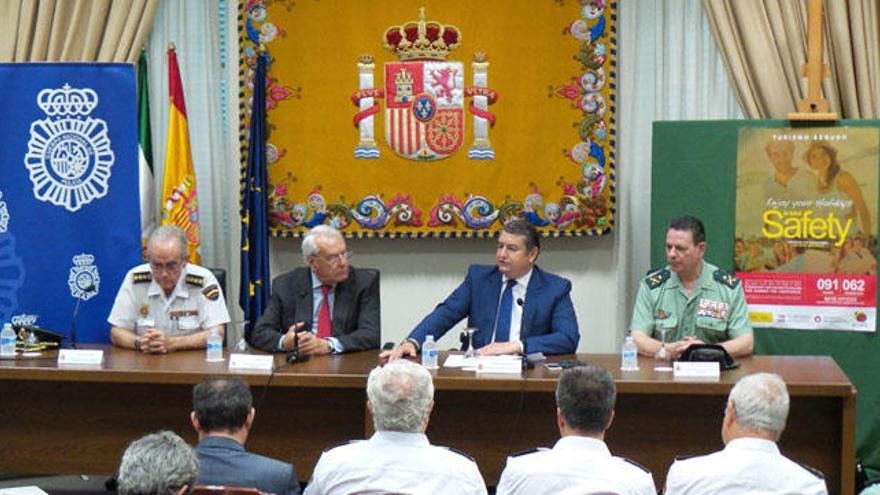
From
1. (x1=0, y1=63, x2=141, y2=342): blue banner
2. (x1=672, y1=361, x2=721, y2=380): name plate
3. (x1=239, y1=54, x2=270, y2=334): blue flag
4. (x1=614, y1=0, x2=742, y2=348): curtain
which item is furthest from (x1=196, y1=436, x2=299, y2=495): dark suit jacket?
(x1=614, y1=0, x2=742, y2=348): curtain

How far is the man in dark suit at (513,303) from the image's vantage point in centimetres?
525

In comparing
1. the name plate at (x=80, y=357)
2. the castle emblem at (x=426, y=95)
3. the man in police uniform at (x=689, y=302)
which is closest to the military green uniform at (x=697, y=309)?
the man in police uniform at (x=689, y=302)

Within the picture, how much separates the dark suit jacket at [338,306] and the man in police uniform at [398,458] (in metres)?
1.91

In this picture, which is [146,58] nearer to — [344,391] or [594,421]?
[344,391]

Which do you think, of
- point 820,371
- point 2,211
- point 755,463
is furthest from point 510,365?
point 2,211

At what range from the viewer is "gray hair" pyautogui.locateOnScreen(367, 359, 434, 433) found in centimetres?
334

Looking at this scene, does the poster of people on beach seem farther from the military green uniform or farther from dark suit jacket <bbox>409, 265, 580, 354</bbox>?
dark suit jacket <bbox>409, 265, 580, 354</bbox>

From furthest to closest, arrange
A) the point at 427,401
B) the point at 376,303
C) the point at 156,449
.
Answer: the point at 376,303
the point at 427,401
the point at 156,449

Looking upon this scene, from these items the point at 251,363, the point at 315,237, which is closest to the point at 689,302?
the point at 315,237

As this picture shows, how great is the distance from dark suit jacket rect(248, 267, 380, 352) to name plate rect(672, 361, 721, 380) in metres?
1.38

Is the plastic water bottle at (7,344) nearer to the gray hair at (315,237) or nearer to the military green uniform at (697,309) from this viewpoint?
the gray hair at (315,237)

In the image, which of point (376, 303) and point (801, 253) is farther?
point (801, 253)

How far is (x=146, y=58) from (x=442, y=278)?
204 centimetres

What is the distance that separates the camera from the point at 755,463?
3154 mm
